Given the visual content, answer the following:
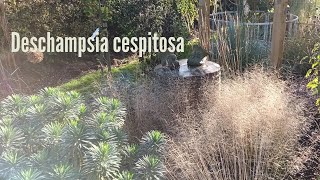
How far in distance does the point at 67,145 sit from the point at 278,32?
2.94m

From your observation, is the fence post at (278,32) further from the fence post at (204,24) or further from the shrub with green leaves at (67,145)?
the shrub with green leaves at (67,145)

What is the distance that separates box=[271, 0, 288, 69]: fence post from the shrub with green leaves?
2.50 meters

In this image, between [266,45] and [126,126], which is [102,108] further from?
[266,45]

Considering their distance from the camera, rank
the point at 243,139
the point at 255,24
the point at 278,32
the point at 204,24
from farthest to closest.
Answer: the point at 255,24, the point at 204,24, the point at 278,32, the point at 243,139

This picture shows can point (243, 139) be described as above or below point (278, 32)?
below

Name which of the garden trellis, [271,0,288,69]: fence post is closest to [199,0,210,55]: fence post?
the garden trellis

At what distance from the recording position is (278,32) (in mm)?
3760

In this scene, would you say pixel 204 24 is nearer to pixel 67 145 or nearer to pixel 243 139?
pixel 243 139

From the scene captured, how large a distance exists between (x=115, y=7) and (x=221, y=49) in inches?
83.7

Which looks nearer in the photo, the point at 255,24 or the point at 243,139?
the point at 243,139

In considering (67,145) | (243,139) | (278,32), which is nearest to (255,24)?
(278,32)

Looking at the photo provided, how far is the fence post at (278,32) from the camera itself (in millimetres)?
3685

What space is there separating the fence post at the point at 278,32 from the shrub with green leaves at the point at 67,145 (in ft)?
8.21

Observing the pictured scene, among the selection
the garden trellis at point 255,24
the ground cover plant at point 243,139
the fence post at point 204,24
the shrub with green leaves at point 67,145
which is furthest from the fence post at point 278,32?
the shrub with green leaves at point 67,145
